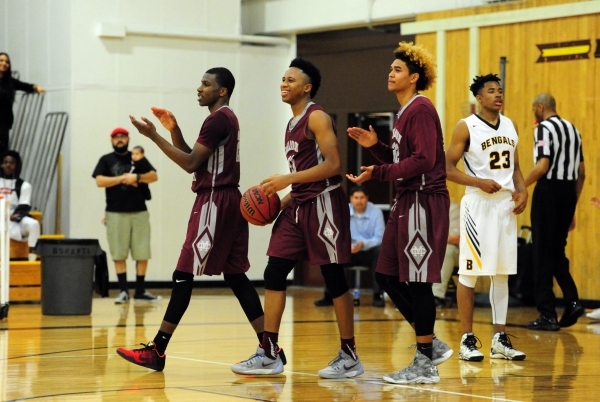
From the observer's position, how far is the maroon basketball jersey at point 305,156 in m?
5.93

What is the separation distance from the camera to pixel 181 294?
6.13m

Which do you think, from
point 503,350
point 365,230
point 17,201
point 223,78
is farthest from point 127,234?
point 503,350

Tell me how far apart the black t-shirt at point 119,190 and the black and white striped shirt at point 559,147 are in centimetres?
471

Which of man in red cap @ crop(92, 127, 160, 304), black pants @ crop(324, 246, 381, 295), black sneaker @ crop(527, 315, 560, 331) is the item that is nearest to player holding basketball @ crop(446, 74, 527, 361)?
black sneaker @ crop(527, 315, 560, 331)

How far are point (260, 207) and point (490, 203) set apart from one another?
1.86 metres

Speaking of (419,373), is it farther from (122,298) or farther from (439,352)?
(122,298)

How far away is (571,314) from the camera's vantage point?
9.10m

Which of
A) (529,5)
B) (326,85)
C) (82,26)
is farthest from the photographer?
(326,85)

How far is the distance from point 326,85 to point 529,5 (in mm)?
3673

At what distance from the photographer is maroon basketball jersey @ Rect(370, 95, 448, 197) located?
5.62 metres

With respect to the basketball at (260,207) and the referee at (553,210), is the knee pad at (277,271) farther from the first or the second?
the referee at (553,210)

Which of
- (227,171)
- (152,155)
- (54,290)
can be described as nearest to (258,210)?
(227,171)

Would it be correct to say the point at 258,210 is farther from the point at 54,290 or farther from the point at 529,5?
the point at 529,5

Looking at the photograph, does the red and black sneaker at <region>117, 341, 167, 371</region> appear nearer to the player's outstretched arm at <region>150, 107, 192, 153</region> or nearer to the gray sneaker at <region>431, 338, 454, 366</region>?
the player's outstretched arm at <region>150, 107, 192, 153</region>
